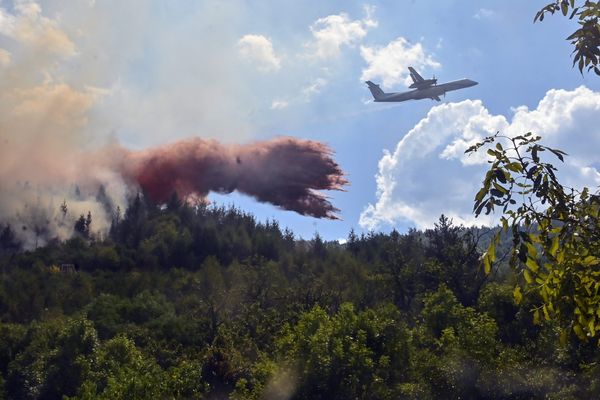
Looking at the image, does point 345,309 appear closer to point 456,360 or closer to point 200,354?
point 456,360

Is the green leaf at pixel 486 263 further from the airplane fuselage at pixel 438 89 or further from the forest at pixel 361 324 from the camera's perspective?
the airplane fuselage at pixel 438 89

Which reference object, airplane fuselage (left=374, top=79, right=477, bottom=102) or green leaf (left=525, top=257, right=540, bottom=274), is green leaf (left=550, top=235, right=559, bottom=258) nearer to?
green leaf (left=525, top=257, right=540, bottom=274)

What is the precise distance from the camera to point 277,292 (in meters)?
89.9

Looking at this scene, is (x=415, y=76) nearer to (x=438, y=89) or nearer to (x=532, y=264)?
(x=438, y=89)

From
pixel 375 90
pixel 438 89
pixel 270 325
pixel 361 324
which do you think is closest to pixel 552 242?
pixel 361 324

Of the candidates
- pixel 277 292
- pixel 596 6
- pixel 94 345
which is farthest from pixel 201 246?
pixel 596 6

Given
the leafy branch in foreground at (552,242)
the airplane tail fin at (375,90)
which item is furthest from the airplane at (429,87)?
the leafy branch in foreground at (552,242)

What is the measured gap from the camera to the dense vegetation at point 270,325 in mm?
35562

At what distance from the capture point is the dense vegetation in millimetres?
35562

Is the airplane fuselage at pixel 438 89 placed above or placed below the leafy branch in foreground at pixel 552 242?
above

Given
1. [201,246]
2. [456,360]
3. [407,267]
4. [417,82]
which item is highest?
[417,82]

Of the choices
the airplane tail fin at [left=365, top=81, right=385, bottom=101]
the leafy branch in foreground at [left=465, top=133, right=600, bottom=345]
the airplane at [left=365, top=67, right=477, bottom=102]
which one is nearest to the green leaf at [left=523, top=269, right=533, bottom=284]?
the leafy branch in foreground at [left=465, top=133, right=600, bottom=345]

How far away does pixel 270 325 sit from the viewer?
6862 cm

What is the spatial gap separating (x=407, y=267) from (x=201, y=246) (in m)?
77.6
